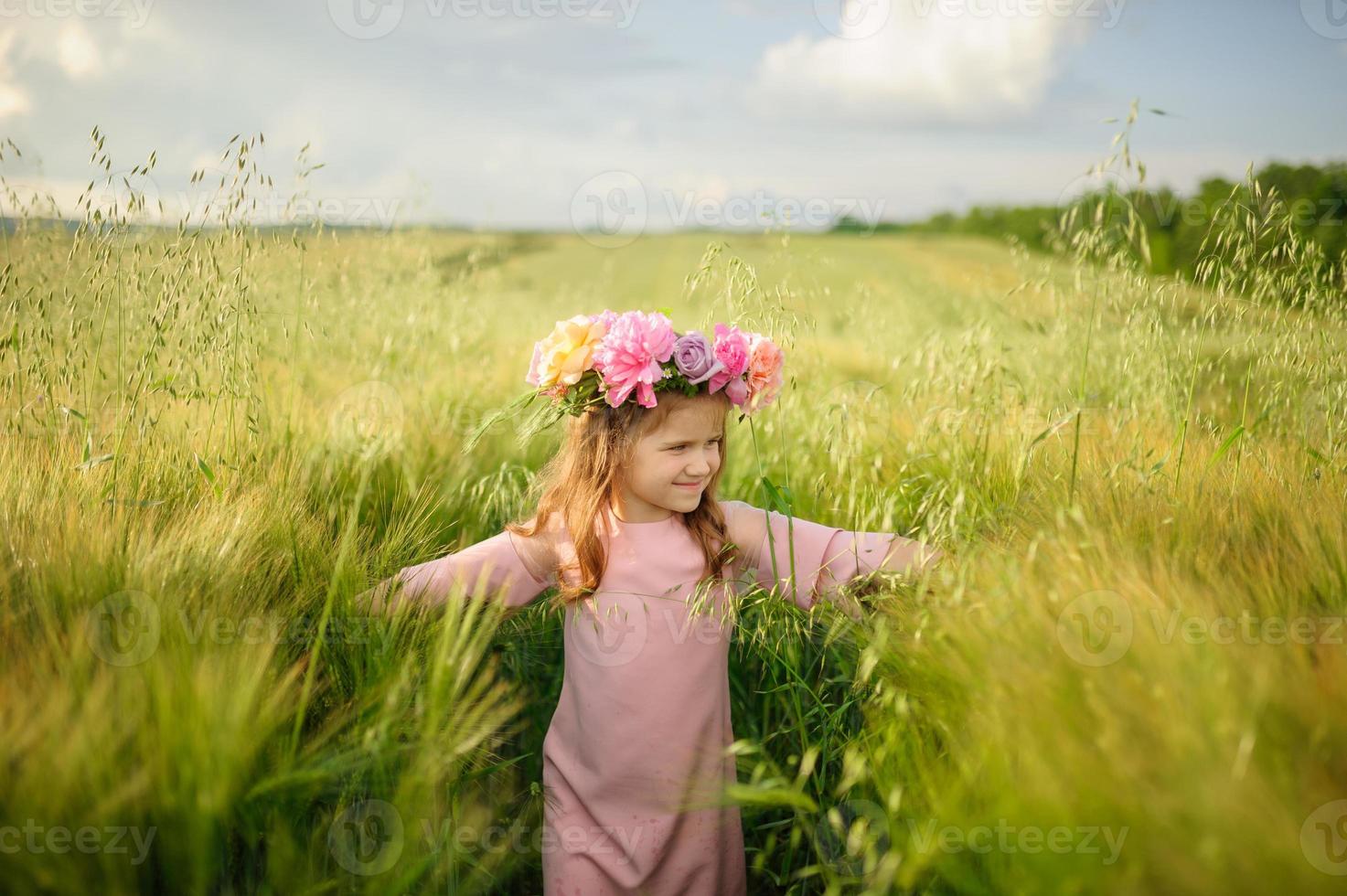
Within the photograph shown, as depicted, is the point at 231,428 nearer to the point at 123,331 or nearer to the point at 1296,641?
the point at 123,331

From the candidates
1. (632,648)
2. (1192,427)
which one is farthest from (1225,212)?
(632,648)

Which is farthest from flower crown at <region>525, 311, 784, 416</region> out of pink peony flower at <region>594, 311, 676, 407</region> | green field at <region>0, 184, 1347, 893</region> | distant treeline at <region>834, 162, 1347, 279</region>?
distant treeline at <region>834, 162, 1347, 279</region>

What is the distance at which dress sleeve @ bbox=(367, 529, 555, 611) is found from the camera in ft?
6.96

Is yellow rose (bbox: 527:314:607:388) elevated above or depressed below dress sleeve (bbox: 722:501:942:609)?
above

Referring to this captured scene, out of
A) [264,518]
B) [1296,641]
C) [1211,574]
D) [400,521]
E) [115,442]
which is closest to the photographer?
[1296,641]

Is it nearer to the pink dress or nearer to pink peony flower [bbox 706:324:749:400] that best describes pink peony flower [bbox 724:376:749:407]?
pink peony flower [bbox 706:324:749:400]

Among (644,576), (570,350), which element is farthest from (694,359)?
(644,576)

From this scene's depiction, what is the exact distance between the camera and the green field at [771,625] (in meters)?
1.26

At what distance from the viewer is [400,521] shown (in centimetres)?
249

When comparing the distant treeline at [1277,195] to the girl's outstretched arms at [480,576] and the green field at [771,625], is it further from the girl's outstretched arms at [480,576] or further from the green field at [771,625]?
the girl's outstretched arms at [480,576]

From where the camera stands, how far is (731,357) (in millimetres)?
2174

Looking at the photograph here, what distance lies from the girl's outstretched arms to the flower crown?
1.38 ft

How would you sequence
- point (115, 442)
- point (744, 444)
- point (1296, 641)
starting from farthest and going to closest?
point (744, 444) < point (115, 442) < point (1296, 641)

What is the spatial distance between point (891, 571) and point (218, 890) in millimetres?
1644
